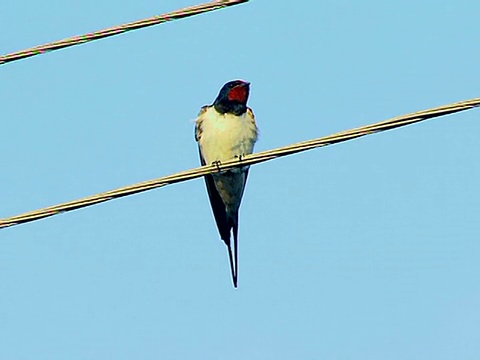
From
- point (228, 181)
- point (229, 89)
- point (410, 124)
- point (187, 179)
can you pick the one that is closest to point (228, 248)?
point (228, 181)

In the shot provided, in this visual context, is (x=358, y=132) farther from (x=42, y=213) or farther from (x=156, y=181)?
(x=42, y=213)

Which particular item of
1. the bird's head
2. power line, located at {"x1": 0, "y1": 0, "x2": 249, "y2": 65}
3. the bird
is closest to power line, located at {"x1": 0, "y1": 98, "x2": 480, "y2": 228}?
power line, located at {"x1": 0, "y1": 0, "x2": 249, "y2": 65}

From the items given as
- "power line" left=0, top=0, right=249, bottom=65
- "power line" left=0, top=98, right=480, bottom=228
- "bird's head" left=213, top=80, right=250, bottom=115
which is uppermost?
"bird's head" left=213, top=80, right=250, bottom=115

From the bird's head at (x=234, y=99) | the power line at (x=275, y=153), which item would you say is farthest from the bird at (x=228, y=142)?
the power line at (x=275, y=153)

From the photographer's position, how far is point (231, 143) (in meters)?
8.11

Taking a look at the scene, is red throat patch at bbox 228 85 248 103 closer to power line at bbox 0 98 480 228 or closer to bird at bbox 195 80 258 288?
bird at bbox 195 80 258 288

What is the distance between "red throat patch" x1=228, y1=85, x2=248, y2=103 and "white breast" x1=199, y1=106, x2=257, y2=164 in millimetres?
99

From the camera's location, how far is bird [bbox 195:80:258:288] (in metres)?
8.13

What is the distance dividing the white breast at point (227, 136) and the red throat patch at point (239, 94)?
10 cm

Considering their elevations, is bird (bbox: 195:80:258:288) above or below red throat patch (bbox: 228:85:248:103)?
below

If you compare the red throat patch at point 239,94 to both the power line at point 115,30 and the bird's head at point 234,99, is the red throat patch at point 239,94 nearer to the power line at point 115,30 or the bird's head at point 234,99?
the bird's head at point 234,99

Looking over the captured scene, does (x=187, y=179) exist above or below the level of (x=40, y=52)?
below

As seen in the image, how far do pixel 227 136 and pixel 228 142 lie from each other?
0.04 m

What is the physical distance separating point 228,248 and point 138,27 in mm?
3763
